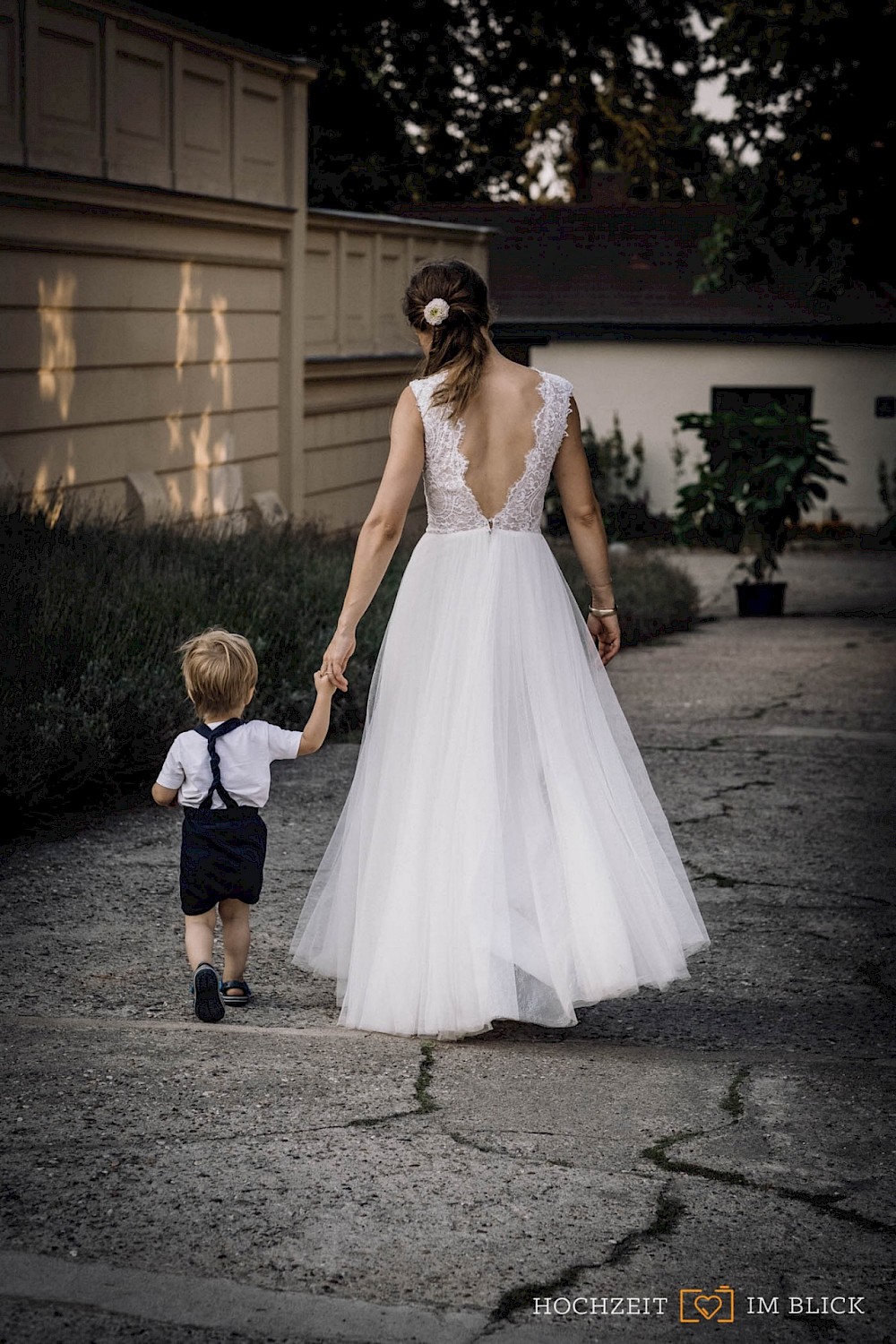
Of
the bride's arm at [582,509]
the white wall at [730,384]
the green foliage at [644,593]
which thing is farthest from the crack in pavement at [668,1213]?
the white wall at [730,384]

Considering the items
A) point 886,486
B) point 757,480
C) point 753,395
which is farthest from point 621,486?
point 757,480

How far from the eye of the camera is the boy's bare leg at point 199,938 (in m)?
4.36

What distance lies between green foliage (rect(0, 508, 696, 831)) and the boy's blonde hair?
238 cm

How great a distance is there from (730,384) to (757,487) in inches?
512

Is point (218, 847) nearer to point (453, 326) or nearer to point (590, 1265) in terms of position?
point (453, 326)

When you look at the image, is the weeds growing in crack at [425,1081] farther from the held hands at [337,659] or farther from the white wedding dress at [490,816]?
the held hands at [337,659]

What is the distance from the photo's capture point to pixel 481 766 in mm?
4246

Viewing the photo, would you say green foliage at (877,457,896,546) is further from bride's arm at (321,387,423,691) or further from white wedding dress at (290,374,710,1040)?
bride's arm at (321,387,423,691)

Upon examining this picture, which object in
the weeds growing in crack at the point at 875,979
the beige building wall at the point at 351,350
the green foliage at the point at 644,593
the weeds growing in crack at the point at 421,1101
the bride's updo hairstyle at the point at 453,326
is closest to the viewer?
the weeds growing in crack at the point at 421,1101

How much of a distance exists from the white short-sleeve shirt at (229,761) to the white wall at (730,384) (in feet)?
86.6

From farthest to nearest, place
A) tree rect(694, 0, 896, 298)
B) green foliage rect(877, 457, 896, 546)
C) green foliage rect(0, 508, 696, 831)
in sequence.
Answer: green foliage rect(877, 457, 896, 546)
tree rect(694, 0, 896, 298)
green foliage rect(0, 508, 696, 831)

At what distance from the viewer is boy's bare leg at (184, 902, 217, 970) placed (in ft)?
14.3

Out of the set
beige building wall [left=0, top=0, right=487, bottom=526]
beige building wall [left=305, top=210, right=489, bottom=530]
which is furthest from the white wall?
beige building wall [left=0, top=0, right=487, bottom=526]

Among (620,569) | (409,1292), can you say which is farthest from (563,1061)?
(620,569)
